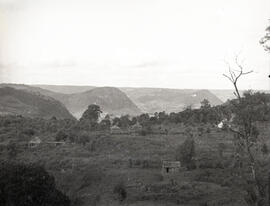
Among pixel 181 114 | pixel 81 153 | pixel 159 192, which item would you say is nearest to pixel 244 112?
pixel 159 192

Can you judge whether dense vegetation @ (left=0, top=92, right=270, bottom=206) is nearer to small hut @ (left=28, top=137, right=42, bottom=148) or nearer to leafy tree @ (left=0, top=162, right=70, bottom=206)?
leafy tree @ (left=0, top=162, right=70, bottom=206)

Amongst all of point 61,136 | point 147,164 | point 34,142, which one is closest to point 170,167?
point 147,164

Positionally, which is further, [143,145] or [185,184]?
[143,145]

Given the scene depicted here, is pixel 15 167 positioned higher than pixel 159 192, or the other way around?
pixel 15 167

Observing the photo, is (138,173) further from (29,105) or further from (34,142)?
(29,105)

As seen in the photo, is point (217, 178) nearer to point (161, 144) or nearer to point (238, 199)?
point (238, 199)

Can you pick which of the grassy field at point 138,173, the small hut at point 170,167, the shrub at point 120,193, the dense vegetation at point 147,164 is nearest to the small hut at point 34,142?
the dense vegetation at point 147,164

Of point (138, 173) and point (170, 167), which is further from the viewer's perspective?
point (170, 167)
